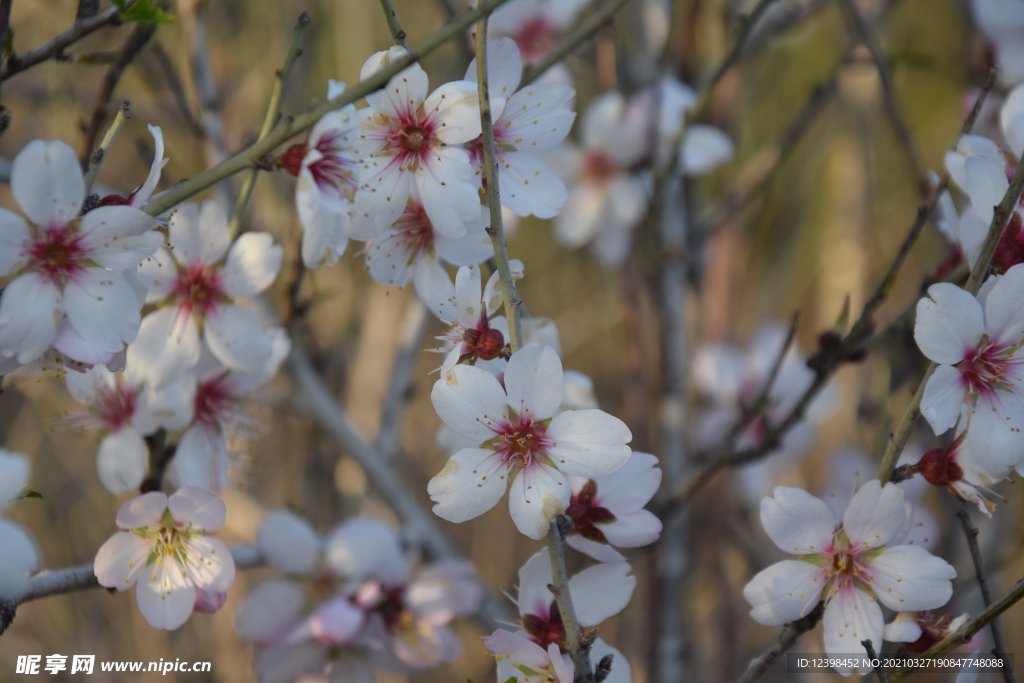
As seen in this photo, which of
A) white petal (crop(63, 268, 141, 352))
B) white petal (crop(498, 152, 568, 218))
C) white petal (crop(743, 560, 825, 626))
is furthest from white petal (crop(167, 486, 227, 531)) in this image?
white petal (crop(743, 560, 825, 626))

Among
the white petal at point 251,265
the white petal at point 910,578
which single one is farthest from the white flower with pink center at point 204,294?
the white petal at point 910,578

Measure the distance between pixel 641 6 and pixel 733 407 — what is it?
102cm

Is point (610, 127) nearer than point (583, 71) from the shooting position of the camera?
Yes

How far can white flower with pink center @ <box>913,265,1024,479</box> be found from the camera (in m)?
0.87

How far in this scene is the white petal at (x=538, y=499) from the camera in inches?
32.0

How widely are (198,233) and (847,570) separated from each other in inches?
33.1

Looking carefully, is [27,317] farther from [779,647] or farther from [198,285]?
[779,647]

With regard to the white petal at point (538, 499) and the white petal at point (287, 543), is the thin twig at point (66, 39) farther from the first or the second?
the white petal at point (287, 543)

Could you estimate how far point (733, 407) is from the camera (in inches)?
94.7

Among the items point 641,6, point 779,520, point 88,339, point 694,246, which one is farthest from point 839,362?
point 641,6

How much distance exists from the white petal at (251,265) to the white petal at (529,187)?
0.32 metres

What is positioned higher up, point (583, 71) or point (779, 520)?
point (583, 71)

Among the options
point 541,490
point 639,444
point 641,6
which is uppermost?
point 641,6

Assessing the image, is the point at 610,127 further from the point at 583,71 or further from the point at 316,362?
the point at 316,362
